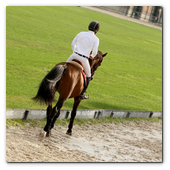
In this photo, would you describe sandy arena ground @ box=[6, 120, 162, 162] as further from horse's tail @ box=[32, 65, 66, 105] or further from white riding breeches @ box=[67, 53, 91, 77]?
white riding breeches @ box=[67, 53, 91, 77]

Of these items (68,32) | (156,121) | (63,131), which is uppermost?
(68,32)

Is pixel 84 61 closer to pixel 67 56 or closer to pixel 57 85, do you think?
pixel 57 85

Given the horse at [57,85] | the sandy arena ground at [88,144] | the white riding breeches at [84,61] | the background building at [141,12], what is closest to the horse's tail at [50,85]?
the horse at [57,85]

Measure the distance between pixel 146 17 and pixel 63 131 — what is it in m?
56.2

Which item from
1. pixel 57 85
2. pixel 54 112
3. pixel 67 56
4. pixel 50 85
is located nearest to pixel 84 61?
pixel 57 85

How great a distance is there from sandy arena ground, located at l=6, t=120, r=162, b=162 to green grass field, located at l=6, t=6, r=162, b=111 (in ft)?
5.76

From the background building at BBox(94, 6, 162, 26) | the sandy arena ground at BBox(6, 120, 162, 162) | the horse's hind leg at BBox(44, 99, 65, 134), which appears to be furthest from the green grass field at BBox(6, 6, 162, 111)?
the background building at BBox(94, 6, 162, 26)

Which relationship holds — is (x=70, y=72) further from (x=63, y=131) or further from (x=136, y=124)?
(x=136, y=124)

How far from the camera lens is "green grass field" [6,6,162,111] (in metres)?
12.5

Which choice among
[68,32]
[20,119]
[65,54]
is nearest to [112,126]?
[20,119]

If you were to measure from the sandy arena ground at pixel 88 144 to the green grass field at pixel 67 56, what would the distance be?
5.76 ft

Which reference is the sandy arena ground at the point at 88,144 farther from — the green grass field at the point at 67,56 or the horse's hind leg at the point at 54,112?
the green grass field at the point at 67,56

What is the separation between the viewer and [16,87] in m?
11.2

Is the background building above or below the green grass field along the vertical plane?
above
